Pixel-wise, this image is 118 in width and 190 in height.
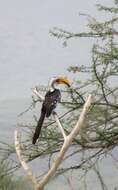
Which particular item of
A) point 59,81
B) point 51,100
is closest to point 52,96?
point 51,100

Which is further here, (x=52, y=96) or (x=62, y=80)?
(x=52, y=96)

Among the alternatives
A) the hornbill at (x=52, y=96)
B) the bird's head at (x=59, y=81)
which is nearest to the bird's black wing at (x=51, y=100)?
the hornbill at (x=52, y=96)

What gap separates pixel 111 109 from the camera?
7969 millimetres

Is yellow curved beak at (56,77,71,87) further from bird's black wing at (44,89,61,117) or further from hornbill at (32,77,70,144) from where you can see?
bird's black wing at (44,89,61,117)

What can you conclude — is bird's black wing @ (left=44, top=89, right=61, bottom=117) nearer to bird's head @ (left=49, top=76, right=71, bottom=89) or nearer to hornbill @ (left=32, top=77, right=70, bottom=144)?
hornbill @ (left=32, top=77, right=70, bottom=144)

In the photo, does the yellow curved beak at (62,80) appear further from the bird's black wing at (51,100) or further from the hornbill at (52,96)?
the bird's black wing at (51,100)

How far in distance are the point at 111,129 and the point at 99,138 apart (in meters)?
0.58

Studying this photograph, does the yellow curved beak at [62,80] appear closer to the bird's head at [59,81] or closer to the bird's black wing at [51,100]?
the bird's head at [59,81]

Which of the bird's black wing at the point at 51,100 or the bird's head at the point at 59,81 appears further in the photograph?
the bird's black wing at the point at 51,100

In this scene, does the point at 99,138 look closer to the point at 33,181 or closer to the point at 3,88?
the point at 33,181

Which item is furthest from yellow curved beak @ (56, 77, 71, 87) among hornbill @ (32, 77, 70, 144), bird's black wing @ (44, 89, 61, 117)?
bird's black wing @ (44, 89, 61, 117)

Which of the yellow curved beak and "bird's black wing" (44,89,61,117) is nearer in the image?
the yellow curved beak

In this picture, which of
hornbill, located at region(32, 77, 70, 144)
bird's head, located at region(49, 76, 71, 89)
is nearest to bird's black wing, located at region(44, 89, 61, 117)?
hornbill, located at region(32, 77, 70, 144)

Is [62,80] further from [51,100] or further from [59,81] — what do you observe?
[51,100]
